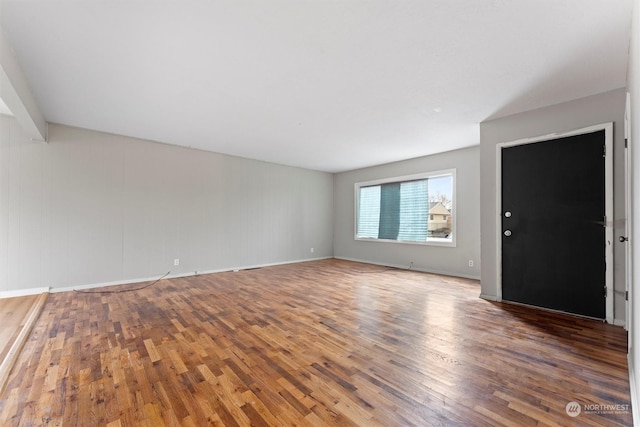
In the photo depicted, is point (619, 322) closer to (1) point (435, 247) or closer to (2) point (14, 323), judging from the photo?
(1) point (435, 247)

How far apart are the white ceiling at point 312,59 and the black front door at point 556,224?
0.67 meters

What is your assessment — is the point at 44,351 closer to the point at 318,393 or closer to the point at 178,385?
the point at 178,385

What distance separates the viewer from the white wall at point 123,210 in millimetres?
3787

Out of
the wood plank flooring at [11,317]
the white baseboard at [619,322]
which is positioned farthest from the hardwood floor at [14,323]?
the white baseboard at [619,322]

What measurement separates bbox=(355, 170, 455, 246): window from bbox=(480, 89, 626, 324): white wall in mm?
1618

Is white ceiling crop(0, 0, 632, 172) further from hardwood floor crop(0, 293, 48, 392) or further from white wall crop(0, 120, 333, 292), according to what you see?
hardwood floor crop(0, 293, 48, 392)

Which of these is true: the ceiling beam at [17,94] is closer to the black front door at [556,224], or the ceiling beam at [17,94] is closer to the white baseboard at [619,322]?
the black front door at [556,224]

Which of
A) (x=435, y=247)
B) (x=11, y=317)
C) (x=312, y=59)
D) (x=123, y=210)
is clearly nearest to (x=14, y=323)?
(x=11, y=317)

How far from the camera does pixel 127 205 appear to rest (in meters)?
4.59

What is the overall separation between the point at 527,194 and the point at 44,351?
5.20 m

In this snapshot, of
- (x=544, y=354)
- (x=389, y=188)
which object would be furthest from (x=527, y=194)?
(x=389, y=188)

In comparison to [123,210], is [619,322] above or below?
below

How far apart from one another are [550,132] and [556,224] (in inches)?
43.6

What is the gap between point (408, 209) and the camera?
20.0 ft
